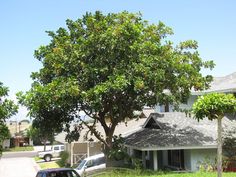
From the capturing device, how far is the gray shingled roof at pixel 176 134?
26.2m

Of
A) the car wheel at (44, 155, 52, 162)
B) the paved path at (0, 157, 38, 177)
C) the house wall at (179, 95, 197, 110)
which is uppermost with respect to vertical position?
the house wall at (179, 95, 197, 110)

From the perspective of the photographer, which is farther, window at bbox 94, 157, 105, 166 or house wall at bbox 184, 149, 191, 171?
window at bbox 94, 157, 105, 166

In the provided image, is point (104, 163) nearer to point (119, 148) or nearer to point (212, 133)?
point (119, 148)

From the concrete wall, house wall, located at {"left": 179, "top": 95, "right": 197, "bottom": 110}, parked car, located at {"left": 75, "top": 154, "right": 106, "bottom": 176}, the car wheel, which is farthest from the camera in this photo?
the car wheel

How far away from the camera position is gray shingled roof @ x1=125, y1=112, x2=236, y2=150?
26250 millimetres

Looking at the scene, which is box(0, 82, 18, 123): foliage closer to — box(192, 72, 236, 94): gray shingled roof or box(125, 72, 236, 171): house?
box(125, 72, 236, 171): house

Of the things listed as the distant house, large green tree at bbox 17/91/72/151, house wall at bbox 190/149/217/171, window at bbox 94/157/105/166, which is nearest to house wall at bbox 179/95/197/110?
the distant house

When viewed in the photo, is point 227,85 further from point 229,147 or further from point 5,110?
point 5,110

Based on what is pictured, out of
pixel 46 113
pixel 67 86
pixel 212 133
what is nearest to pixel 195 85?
pixel 212 133

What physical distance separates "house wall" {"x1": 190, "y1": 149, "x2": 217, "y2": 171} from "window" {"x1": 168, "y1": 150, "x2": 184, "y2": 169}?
1265 millimetres

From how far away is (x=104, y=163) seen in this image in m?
29.9

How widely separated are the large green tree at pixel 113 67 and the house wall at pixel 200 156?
3577 mm

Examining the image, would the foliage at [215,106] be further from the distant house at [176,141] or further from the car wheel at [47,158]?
the car wheel at [47,158]

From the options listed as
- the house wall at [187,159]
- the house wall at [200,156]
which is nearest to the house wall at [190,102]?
the house wall at [187,159]
